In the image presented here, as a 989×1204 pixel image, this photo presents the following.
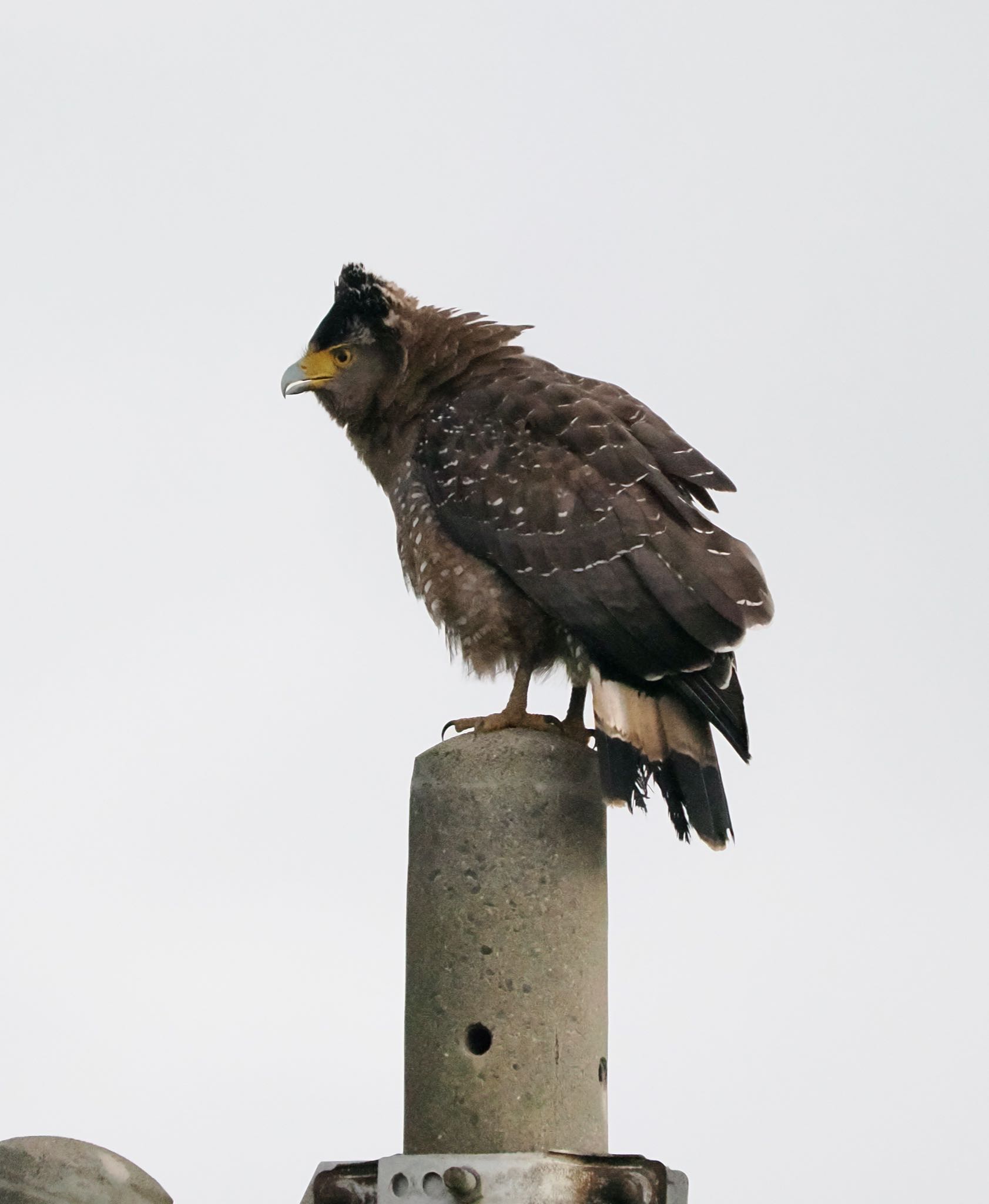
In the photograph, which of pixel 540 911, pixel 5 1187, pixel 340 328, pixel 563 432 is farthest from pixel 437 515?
pixel 5 1187

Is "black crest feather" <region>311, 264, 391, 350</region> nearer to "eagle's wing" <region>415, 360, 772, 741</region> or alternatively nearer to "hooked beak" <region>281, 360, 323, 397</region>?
"hooked beak" <region>281, 360, 323, 397</region>

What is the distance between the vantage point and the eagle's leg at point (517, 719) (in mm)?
7508

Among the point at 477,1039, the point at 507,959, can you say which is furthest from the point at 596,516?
the point at 477,1039

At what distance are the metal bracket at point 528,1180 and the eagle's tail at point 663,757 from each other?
129cm

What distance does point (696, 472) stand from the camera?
7.77 m

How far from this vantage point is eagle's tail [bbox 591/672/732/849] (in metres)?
6.96

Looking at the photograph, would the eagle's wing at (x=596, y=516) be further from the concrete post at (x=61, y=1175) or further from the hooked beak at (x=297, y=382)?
the concrete post at (x=61, y=1175)

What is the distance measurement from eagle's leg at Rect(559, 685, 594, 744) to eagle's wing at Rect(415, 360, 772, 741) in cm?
44

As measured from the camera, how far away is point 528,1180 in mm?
6023

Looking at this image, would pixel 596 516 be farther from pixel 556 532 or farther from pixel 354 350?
pixel 354 350

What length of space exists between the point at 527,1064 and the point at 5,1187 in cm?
166

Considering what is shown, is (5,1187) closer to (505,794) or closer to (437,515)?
(505,794)

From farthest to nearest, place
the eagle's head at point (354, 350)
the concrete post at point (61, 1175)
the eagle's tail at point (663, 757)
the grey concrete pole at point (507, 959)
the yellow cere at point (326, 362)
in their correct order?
the yellow cere at point (326, 362), the eagle's head at point (354, 350), the eagle's tail at point (663, 757), the grey concrete pole at point (507, 959), the concrete post at point (61, 1175)

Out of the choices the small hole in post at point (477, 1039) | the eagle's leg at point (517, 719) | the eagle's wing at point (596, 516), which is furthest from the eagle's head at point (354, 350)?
the small hole in post at point (477, 1039)
